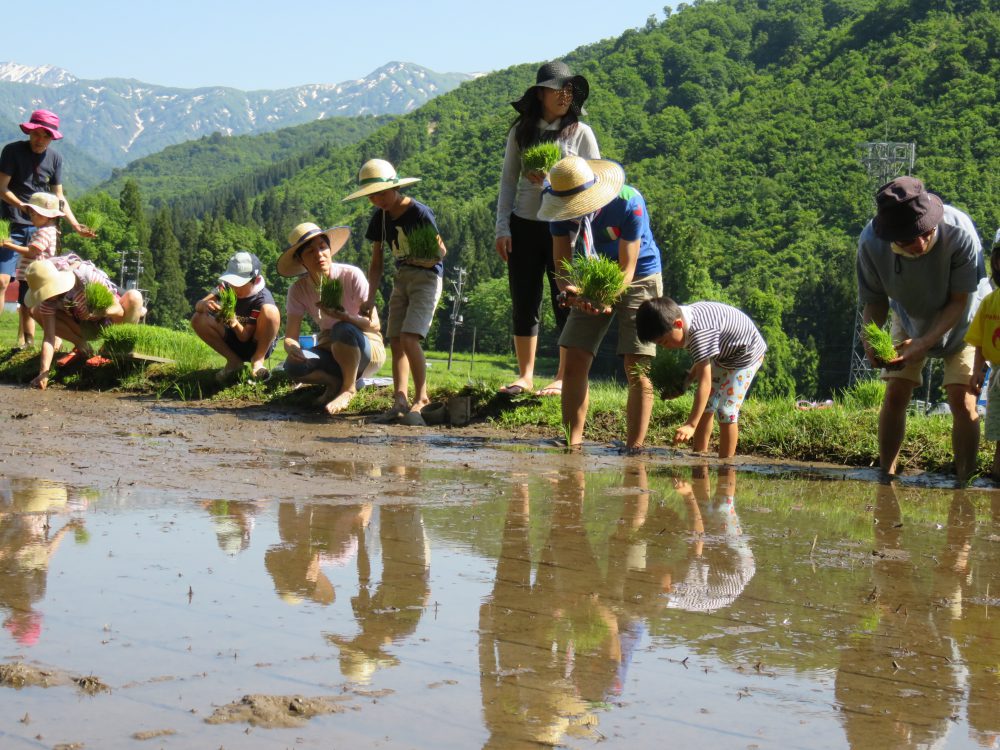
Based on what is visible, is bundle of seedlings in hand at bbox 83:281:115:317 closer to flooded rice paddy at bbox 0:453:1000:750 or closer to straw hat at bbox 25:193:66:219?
straw hat at bbox 25:193:66:219

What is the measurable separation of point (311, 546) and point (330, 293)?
528cm

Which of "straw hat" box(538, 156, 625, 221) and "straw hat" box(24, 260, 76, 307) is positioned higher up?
"straw hat" box(538, 156, 625, 221)

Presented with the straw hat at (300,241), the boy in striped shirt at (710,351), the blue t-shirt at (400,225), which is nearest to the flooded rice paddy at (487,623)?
the boy in striped shirt at (710,351)

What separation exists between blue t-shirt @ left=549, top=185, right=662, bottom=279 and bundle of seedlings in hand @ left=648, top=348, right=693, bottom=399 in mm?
577

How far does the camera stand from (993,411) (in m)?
6.67

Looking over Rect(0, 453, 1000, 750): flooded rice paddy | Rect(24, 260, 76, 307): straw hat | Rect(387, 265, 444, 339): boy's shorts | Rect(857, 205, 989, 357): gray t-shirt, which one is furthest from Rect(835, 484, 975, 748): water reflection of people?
Rect(24, 260, 76, 307): straw hat

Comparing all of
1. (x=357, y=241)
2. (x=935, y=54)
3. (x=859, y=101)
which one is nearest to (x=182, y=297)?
(x=357, y=241)

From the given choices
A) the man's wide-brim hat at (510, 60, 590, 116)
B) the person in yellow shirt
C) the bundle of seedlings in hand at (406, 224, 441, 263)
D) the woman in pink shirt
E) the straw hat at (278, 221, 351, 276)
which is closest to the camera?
the person in yellow shirt

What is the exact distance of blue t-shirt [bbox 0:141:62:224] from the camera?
11.4 meters

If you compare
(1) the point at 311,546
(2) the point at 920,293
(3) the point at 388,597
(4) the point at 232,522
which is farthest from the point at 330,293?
(3) the point at 388,597

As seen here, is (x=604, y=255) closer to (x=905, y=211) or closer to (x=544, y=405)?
(x=544, y=405)

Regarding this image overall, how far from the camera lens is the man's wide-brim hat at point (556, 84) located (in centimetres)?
828

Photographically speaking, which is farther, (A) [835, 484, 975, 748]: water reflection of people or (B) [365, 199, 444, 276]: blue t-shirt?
(B) [365, 199, 444, 276]: blue t-shirt

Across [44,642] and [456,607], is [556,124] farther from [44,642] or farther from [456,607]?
[44,642]
